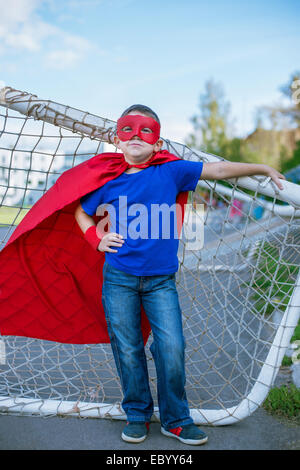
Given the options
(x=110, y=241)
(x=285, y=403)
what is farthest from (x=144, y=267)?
(x=285, y=403)

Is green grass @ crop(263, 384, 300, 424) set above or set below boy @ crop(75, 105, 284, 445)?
below

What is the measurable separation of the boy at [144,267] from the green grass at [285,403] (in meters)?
0.56

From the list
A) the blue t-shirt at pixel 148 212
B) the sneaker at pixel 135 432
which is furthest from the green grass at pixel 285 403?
the blue t-shirt at pixel 148 212

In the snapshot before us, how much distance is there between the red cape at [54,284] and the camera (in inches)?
98.4

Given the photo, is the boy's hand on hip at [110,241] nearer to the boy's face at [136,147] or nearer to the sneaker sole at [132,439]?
the boy's face at [136,147]

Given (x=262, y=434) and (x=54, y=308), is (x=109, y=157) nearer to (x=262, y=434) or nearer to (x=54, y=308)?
(x=54, y=308)

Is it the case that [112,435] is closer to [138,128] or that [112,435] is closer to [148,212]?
[148,212]

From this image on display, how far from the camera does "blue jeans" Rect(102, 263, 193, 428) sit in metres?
2.16

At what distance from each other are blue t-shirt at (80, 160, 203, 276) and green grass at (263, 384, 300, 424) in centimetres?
103

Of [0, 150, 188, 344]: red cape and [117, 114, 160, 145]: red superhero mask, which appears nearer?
[117, 114, 160, 145]: red superhero mask

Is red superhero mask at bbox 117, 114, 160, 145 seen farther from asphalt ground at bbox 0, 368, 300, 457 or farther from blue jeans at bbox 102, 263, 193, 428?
asphalt ground at bbox 0, 368, 300, 457

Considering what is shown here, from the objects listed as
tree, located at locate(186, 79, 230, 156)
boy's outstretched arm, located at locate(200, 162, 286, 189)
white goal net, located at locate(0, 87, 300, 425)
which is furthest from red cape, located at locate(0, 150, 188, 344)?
tree, located at locate(186, 79, 230, 156)

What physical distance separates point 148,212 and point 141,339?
0.63 metres
